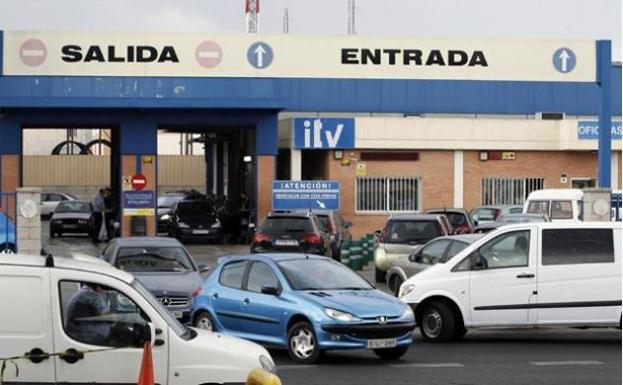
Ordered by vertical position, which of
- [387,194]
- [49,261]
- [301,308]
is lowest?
[301,308]

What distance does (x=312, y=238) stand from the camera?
32.2 metres

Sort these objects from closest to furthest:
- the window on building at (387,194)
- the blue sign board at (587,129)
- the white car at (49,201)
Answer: the window on building at (387,194), the blue sign board at (587,129), the white car at (49,201)

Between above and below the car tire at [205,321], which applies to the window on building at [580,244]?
above

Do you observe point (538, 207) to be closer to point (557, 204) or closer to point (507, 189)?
point (557, 204)

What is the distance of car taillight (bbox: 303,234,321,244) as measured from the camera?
32.0 meters

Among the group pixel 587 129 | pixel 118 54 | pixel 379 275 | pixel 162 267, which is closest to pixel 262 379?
pixel 162 267

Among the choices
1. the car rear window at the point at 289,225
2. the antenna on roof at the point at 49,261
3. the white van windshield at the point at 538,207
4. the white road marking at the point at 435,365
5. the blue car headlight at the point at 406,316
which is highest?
the antenna on roof at the point at 49,261

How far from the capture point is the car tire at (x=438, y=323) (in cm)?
1853

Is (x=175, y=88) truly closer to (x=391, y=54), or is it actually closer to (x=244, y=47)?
(x=244, y=47)

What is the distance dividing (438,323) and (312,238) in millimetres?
13690

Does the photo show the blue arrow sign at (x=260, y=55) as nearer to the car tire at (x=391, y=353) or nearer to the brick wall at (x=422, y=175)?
the brick wall at (x=422, y=175)

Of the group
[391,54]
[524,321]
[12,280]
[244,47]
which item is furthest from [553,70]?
[12,280]

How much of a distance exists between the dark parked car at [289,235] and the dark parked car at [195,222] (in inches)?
379

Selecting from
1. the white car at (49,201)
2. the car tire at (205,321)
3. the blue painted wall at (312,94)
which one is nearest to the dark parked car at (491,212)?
the blue painted wall at (312,94)
